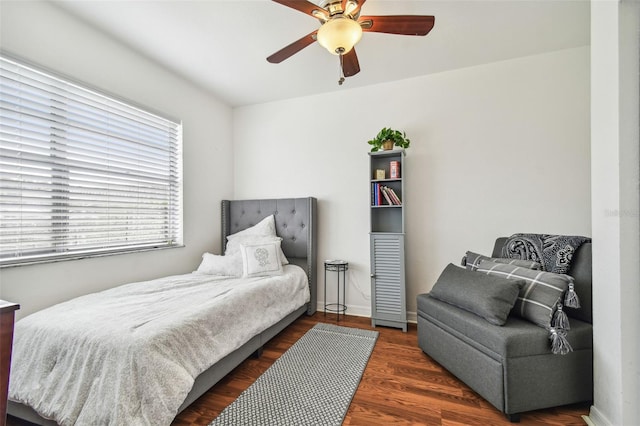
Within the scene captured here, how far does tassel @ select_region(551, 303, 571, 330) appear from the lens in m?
1.52

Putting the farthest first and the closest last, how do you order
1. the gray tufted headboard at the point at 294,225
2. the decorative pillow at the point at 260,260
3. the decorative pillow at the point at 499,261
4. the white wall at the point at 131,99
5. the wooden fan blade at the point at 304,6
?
the gray tufted headboard at the point at 294,225, the decorative pillow at the point at 260,260, the decorative pillow at the point at 499,261, the white wall at the point at 131,99, the wooden fan blade at the point at 304,6

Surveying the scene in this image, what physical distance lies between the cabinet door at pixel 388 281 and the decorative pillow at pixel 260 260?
1.03 m

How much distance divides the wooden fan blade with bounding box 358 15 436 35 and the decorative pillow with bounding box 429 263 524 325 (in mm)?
1642

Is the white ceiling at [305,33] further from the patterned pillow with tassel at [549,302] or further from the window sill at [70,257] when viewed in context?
the patterned pillow with tassel at [549,302]

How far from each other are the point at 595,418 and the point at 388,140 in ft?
8.09

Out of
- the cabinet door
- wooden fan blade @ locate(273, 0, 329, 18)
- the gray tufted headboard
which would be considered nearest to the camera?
wooden fan blade @ locate(273, 0, 329, 18)

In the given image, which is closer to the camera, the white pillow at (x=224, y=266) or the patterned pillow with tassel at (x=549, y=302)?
the patterned pillow with tassel at (x=549, y=302)

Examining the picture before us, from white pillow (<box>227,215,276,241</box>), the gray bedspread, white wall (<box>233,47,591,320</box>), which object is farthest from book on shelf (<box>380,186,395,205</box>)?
the gray bedspread

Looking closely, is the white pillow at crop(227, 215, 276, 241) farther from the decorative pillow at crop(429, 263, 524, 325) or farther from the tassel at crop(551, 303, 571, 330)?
the tassel at crop(551, 303, 571, 330)

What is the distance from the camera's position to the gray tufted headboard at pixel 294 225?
10.3 ft

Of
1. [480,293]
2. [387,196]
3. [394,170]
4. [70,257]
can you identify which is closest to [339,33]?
[394,170]

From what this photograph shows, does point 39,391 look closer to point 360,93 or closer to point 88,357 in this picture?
point 88,357

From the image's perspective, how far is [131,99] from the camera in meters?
2.43

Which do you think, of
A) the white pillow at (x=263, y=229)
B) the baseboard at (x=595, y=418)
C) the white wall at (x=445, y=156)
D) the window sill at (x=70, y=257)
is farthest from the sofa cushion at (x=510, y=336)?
the window sill at (x=70, y=257)
